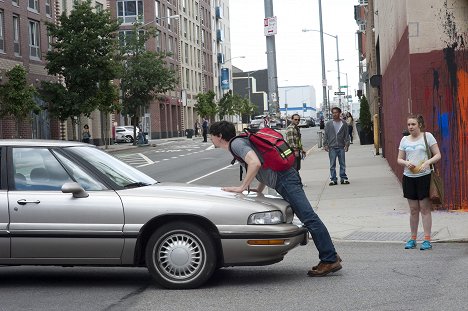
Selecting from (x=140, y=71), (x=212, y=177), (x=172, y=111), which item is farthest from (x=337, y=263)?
(x=172, y=111)

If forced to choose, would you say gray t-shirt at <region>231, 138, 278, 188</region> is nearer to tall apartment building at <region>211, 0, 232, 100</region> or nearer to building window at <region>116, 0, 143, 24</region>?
building window at <region>116, 0, 143, 24</region>

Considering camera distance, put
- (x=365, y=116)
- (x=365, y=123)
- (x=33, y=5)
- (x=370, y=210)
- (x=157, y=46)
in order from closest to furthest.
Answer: (x=370, y=210) < (x=365, y=116) < (x=365, y=123) < (x=33, y=5) < (x=157, y=46)

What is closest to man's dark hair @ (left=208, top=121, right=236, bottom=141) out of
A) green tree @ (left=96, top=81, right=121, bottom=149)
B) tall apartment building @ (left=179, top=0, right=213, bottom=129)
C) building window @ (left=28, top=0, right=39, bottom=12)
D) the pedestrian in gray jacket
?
the pedestrian in gray jacket

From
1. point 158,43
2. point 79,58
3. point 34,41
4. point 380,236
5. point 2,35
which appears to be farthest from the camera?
point 158,43

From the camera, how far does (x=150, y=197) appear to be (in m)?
8.31

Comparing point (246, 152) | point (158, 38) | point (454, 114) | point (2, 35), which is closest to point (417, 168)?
point (246, 152)

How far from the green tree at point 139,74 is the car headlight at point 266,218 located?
55076 mm

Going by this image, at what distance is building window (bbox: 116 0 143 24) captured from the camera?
84.9 m

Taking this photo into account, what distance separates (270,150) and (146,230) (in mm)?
1449

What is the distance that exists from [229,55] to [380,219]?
120 m

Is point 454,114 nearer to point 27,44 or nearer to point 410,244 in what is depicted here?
point 410,244

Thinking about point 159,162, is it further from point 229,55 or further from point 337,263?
point 229,55

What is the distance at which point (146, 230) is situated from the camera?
829 cm

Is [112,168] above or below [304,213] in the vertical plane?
above
